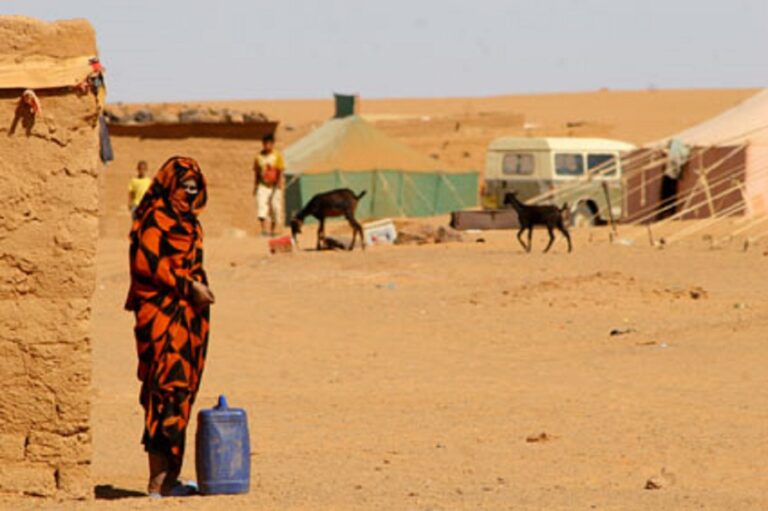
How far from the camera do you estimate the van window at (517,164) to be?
28.8 meters

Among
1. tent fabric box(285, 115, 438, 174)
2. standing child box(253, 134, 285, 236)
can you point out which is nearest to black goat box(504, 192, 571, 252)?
standing child box(253, 134, 285, 236)

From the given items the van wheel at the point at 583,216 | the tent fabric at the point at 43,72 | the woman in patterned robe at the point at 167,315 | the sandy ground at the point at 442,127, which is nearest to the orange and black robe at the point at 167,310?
the woman in patterned robe at the point at 167,315

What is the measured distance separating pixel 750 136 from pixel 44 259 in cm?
2096

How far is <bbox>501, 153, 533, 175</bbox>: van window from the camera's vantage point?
94.6ft

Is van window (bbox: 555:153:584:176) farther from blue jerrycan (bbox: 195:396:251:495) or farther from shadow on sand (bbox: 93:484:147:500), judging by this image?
blue jerrycan (bbox: 195:396:251:495)

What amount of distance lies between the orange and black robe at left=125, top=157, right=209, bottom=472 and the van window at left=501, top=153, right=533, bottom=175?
21595mm

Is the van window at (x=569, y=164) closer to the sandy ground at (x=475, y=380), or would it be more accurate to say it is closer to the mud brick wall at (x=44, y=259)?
the sandy ground at (x=475, y=380)

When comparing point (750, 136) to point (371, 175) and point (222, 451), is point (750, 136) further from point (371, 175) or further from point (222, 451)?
point (222, 451)

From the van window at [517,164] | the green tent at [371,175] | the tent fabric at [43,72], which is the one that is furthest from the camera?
the green tent at [371,175]

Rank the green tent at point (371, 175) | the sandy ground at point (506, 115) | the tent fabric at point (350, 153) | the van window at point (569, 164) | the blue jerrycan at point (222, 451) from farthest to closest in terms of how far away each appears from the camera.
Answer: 1. the sandy ground at point (506, 115)
2. the tent fabric at point (350, 153)
3. the green tent at point (371, 175)
4. the van window at point (569, 164)
5. the blue jerrycan at point (222, 451)

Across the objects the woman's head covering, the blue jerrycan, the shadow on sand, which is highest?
the woman's head covering

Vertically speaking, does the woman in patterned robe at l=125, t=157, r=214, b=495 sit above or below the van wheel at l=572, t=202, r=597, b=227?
above

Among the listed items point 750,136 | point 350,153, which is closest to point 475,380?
point 750,136

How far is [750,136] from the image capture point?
1057 inches
